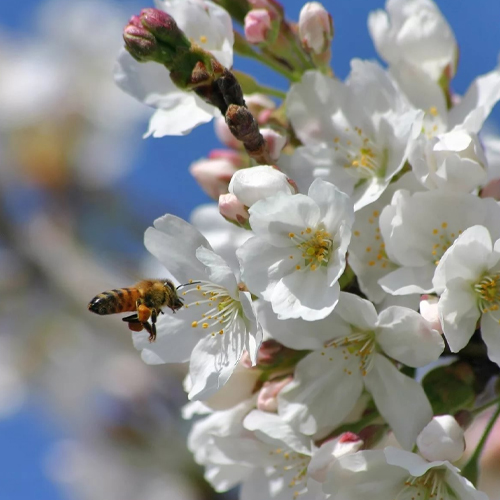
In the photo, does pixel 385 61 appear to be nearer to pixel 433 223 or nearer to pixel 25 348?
pixel 433 223

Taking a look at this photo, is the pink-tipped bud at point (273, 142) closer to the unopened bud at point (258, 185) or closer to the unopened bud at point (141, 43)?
the unopened bud at point (258, 185)

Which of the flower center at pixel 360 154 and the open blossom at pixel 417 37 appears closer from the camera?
the flower center at pixel 360 154

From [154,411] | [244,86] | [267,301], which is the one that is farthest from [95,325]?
[267,301]

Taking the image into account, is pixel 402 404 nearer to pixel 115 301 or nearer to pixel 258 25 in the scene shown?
pixel 115 301

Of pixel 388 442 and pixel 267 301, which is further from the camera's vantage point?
pixel 388 442

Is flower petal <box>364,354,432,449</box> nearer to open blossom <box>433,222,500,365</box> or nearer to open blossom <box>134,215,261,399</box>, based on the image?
open blossom <box>433,222,500,365</box>

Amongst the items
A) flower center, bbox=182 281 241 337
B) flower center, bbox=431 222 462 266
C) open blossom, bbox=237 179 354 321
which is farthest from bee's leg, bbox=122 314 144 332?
flower center, bbox=431 222 462 266

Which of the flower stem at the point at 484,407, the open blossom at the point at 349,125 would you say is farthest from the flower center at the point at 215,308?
the flower stem at the point at 484,407

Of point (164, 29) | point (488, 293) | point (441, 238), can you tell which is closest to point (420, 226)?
point (441, 238)
